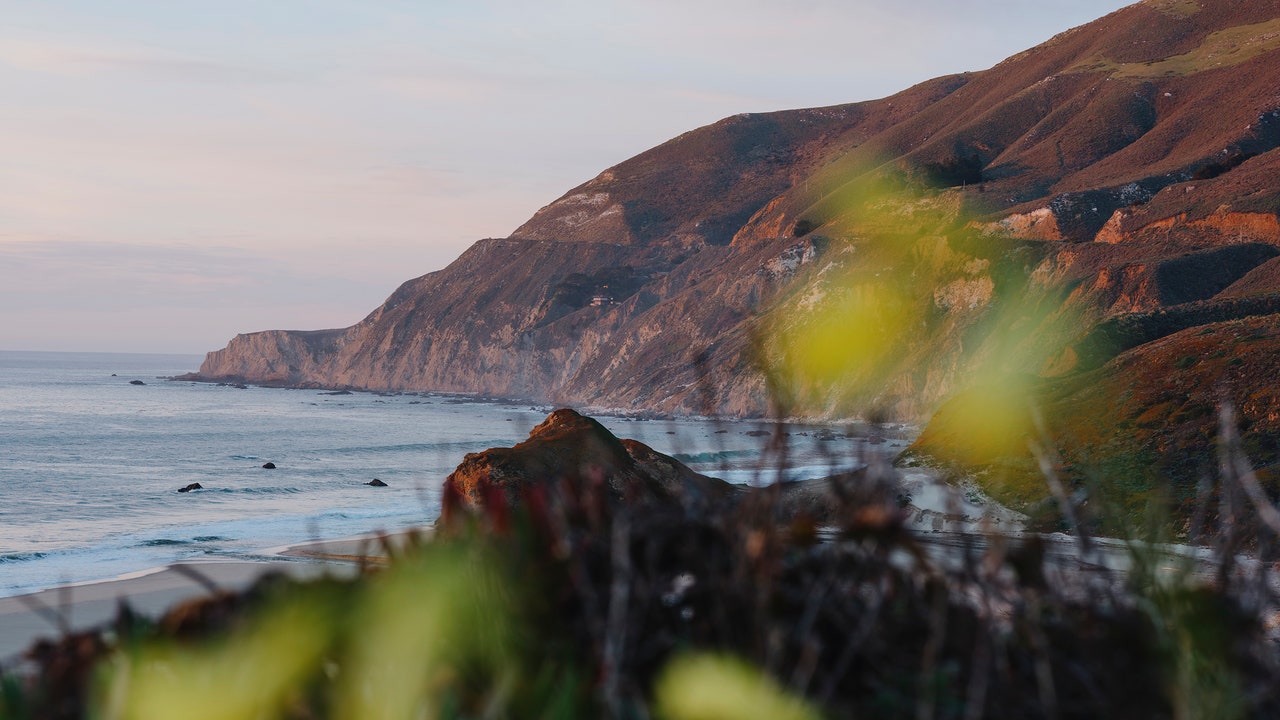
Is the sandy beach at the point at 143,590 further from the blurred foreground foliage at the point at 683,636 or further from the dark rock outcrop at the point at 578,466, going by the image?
the blurred foreground foliage at the point at 683,636

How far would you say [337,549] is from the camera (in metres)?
25.8

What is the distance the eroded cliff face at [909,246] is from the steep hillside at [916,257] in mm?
271

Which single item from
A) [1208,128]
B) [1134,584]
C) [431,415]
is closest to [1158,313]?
[1134,584]

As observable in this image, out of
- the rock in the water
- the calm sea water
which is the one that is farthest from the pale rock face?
the rock in the water

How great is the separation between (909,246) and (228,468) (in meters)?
54.9

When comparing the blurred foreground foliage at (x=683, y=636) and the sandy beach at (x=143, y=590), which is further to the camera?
the sandy beach at (x=143, y=590)

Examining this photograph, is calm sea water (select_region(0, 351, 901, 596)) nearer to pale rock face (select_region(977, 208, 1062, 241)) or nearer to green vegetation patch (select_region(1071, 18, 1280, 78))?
pale rock face (select_region(977, 208, 1062, 241))

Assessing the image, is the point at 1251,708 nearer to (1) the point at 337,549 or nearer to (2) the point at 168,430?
(1) the point at 337,549

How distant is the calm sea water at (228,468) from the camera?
26953mm

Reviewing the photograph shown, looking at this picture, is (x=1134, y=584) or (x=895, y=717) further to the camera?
(x=1134, y=584)

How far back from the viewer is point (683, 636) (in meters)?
2.24

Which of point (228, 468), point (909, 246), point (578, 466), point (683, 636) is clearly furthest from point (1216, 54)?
point (683, 636)

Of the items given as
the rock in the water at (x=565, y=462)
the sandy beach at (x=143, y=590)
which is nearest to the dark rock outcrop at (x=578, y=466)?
the rock in the water at (x=565, y=462)

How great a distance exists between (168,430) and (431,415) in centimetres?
3167
